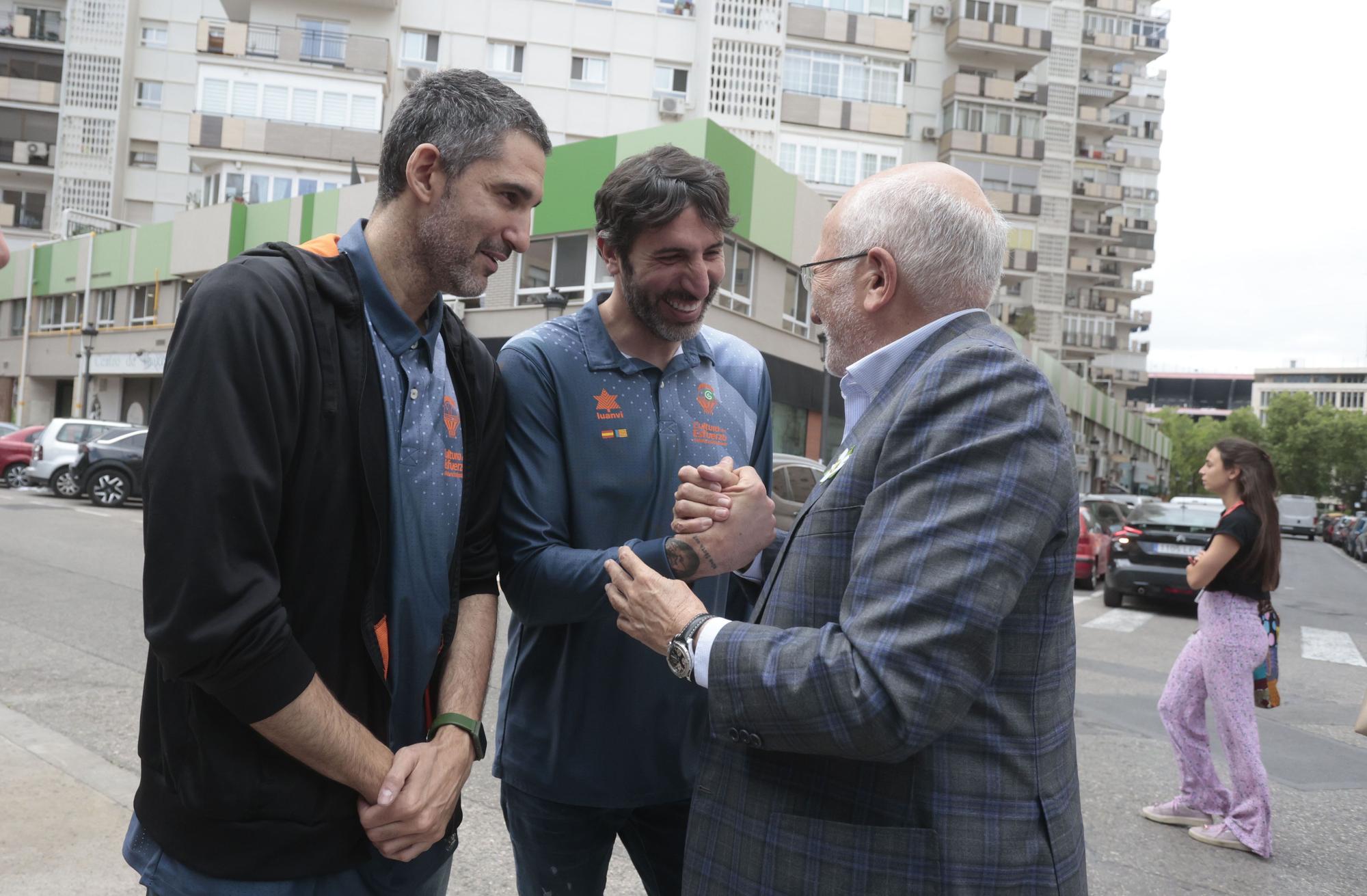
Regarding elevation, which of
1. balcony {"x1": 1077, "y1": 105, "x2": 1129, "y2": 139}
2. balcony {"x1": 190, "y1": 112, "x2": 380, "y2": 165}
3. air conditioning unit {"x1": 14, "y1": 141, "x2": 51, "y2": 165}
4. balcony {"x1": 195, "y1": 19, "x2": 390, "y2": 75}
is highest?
balcony {"x1": 1077, "y1": 105, "x2": 1129, "y2": 139}

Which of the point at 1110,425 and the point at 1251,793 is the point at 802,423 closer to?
the point at 1251,793

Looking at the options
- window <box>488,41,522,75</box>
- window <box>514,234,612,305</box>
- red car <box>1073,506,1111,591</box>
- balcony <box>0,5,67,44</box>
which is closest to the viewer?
red car <box>1073,506,1111,591</box>

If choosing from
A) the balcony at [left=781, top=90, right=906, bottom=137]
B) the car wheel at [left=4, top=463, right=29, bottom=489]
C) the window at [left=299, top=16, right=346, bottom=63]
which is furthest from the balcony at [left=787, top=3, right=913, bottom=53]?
the car wheel at [left=4, top=463, right=29, bottom=489]

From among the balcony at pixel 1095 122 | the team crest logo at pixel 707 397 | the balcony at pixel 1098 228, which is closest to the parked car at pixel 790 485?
the team crest logo at pixel 707 397

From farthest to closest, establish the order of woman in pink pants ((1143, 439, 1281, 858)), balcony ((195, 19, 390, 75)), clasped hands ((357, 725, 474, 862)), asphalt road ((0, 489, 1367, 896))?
balcony ((195, 19, 390, 75)), woman in pink pants ((1143, 439, 1281, 858)), asphalt road ((0, 489, 1367, 896)), clasped hands ((357, 725, 474, 862))

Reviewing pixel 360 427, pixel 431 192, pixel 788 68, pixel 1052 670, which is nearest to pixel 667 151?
pixel 431 192

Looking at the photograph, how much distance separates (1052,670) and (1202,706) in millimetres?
4670

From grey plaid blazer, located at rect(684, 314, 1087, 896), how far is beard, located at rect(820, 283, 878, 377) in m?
0.17

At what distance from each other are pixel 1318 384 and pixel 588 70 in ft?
544

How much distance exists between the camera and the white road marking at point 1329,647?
1274 cm

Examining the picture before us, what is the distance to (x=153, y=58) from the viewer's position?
167 ft

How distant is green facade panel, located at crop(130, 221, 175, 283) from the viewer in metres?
38.7

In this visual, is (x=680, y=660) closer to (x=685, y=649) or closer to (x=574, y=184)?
(x=685, y=649)

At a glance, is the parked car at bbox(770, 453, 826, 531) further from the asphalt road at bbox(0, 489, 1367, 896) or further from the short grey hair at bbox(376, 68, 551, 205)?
the short grey hair at bbox(376, 68, 551, 205)
